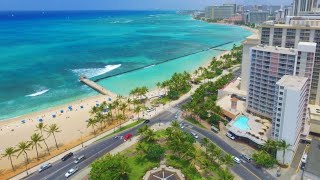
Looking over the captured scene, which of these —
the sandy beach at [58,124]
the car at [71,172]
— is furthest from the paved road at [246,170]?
the car at [71,172]

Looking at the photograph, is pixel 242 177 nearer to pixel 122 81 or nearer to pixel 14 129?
pixel 14 129

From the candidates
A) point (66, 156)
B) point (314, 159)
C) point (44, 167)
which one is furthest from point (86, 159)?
point (314, 159)

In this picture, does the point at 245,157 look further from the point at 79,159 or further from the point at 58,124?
the point at 58,124

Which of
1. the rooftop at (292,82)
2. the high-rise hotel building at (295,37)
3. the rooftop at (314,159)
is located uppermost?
the high-rise hotel building at (295,37)

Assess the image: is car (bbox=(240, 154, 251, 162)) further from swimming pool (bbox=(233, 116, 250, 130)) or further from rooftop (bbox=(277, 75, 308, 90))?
rooftop (bbox=(277, 75, 308, 90))

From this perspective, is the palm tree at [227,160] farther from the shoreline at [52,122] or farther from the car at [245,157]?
the shoreline at [52,122]

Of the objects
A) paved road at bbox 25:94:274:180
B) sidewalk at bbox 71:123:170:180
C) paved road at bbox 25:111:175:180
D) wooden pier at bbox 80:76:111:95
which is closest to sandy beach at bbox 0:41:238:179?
paved road at bbox 25:111:175:180
